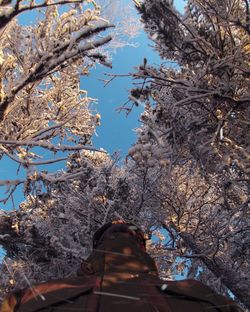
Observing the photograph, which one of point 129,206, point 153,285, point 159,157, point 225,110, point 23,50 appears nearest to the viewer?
point 153,285

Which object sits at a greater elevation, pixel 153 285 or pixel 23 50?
pixel 23 50

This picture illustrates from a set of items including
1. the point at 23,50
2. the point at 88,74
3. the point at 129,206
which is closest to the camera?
the point at 23,50

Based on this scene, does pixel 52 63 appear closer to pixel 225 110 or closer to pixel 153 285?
pixel 225 110

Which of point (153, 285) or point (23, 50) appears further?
point (23, 50)

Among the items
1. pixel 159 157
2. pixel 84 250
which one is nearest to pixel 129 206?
pixel 84 250

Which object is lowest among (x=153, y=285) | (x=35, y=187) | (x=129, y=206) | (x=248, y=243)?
(x=153, y=285)

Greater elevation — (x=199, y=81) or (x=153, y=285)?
(x=199, y=81)

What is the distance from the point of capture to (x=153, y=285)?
1.62 m

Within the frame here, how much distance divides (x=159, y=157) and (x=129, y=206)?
168 inches

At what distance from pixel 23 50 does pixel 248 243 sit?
5.69 metres

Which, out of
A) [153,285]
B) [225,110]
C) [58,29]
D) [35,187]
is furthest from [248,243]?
[153,285]

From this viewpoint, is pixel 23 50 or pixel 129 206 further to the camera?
pixel 129 206

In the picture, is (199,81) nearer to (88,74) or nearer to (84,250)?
(88,74)

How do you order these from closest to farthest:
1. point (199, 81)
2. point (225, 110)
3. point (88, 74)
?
point (199, 81) < point (225, 110) < point (88, 74)
